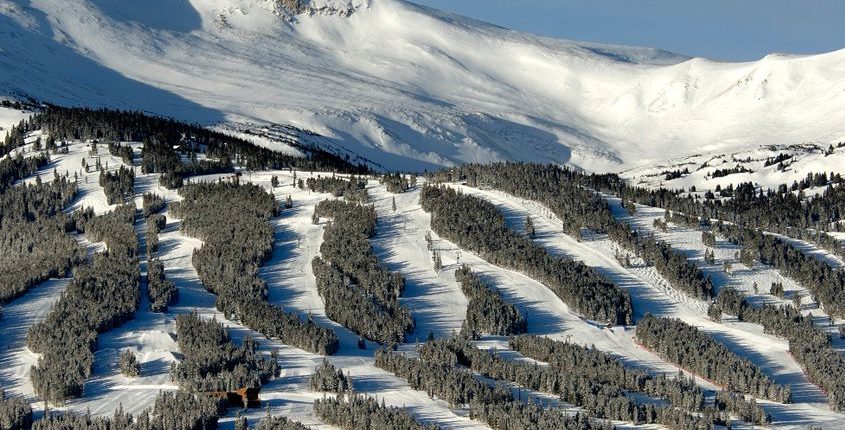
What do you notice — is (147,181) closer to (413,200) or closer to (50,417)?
(413,200)

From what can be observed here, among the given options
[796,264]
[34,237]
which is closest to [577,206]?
[796,264]

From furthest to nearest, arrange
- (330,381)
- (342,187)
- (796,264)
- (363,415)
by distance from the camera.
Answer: (342,187)
(796,264)
(330,381)
(363,415)

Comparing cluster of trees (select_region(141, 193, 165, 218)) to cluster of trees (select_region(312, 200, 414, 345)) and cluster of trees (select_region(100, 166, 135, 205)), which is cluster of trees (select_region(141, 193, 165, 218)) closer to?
cluster of trees (select_region(100, 166, 135, 205))

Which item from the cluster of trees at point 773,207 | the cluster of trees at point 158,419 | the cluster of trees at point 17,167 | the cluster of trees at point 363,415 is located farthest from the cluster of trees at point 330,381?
the cluster of trees at point 17,167

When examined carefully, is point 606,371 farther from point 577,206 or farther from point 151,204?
point 151,204

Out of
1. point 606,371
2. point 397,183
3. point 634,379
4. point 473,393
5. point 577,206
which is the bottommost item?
point 473,393

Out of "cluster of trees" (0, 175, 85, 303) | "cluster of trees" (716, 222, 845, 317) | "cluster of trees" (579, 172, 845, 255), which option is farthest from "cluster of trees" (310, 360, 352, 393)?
"cluster of trees" (579, 172, 845, 255)

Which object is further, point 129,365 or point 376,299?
point 376,299

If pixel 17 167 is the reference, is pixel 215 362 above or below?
below

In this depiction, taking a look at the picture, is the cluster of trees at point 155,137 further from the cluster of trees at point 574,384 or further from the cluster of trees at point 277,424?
the cluster of trees at point 277,424
